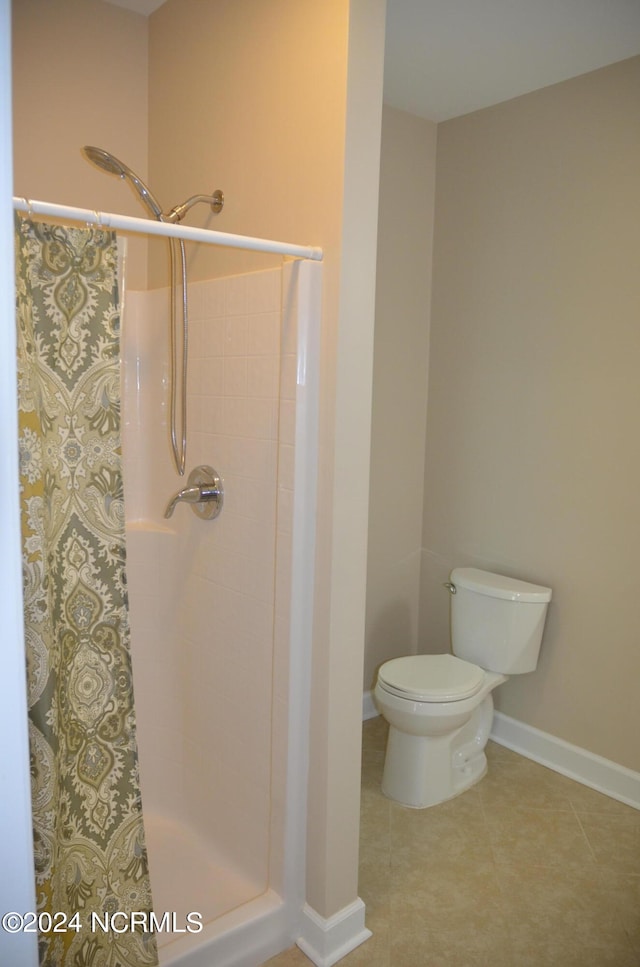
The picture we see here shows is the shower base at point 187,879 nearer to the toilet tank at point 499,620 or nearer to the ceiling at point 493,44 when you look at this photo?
the toilet tank at point 499,620

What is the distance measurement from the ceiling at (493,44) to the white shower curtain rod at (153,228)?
971 mm

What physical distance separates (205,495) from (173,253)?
0.76 metres

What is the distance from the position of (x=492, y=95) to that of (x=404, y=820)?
2.63m

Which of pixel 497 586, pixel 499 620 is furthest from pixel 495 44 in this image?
pixel 499 620

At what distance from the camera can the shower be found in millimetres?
2033

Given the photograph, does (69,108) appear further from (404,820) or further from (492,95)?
(404,820)

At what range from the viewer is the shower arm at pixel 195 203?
211 centimetres

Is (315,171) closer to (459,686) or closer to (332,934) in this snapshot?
(459,686)

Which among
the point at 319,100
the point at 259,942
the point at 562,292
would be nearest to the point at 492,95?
the point at 562,292

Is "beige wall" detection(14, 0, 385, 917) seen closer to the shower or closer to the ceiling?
the shower

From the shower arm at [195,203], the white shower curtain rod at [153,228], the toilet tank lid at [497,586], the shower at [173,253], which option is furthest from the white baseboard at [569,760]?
the shower arm at [195,203]

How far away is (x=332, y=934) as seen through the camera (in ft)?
6.08

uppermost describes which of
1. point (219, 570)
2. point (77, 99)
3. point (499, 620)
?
point (77, 99)

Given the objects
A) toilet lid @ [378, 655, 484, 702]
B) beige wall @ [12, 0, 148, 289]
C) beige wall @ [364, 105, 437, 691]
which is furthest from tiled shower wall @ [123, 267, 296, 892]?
beige wall @ [364, 105, 437, 691]
